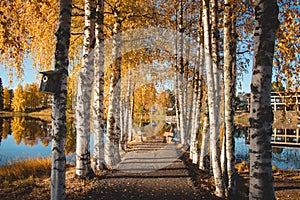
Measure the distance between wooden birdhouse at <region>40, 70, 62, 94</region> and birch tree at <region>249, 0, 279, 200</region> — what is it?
9.98 ft

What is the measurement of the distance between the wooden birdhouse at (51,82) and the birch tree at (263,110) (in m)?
3.04

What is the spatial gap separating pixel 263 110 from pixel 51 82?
322cm

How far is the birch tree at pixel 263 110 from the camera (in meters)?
2.94

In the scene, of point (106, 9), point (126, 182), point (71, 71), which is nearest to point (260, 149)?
point (126, 182)

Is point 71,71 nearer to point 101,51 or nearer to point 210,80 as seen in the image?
point 101,51

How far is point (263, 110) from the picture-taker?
2.96 meters

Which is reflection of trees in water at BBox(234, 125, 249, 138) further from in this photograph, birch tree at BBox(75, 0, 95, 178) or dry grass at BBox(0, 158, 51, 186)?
birch tree at BBox(75, 0, 95, 178)

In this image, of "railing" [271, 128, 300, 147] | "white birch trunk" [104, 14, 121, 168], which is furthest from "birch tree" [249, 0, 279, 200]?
"railing" [271, 128, 300, 147]

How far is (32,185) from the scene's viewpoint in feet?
21.5

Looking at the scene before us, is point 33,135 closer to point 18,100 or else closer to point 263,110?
point 263,110

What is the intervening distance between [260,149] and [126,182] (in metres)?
4.39

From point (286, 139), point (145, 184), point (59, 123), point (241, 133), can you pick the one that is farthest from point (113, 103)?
point (241, 133)

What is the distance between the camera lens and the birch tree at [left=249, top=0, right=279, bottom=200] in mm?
2936

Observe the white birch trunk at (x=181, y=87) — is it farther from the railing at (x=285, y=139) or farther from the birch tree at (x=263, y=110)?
the railing at (x=285, y=139)
